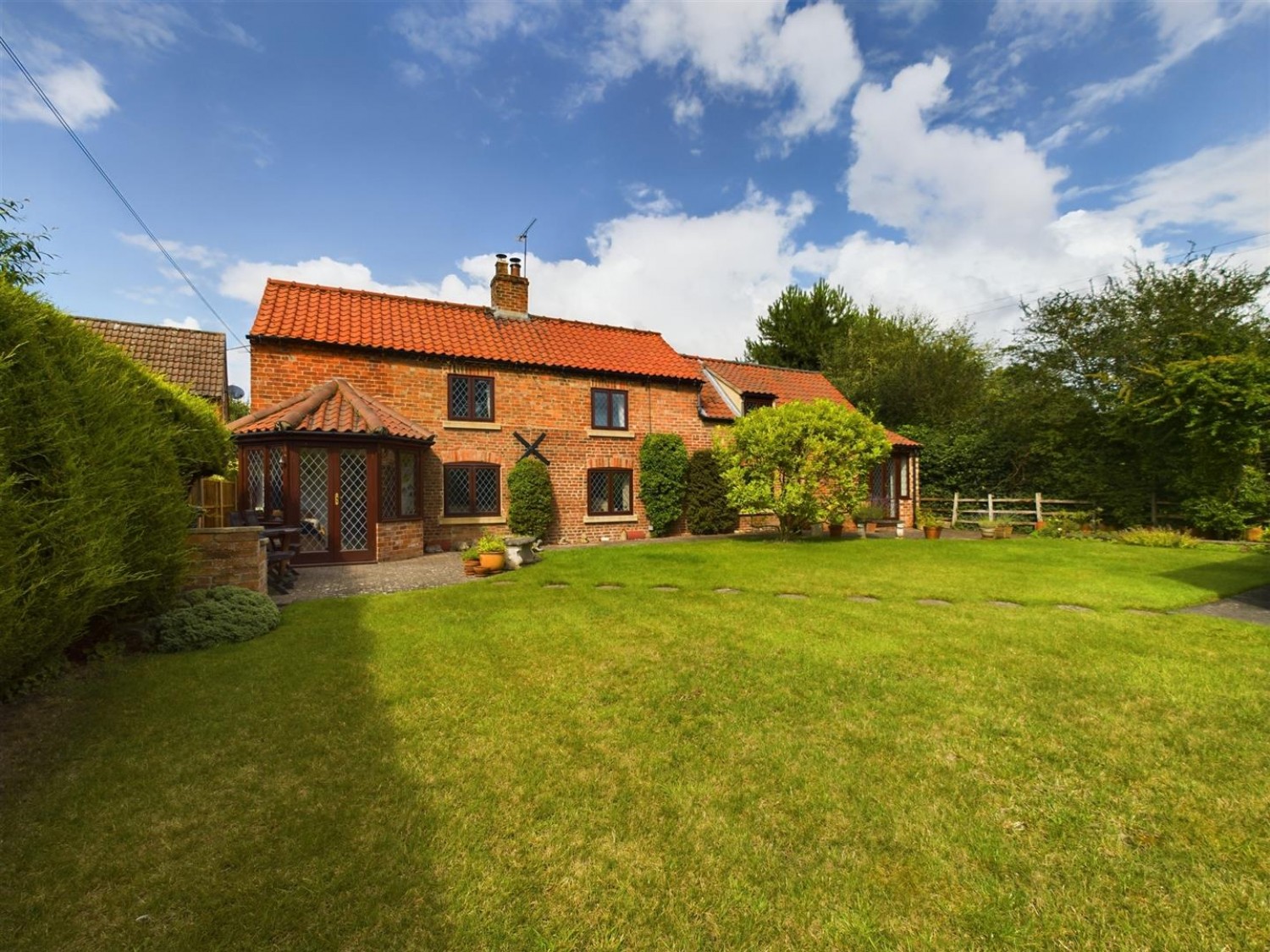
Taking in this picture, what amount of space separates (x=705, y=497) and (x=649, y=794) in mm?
15817

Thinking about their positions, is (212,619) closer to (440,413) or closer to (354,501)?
(354,501)

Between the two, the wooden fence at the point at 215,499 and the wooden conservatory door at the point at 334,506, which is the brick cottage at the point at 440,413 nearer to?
the wooden conservatory door at the point at 334,506

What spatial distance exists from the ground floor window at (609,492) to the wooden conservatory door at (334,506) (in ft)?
22.2

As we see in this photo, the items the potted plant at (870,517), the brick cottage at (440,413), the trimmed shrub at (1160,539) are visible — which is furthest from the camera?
the potted plant at (870,517)

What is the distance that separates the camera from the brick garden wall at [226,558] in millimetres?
7410

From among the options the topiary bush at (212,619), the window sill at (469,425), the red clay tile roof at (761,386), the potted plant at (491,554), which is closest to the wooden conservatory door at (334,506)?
the window sill at (469,425)

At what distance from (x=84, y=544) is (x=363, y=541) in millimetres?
9154

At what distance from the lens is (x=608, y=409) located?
60.0ft

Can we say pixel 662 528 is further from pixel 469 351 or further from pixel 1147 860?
pixel 1147 860

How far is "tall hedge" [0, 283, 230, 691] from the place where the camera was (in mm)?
3705

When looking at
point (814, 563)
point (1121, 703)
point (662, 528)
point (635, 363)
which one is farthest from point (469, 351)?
point (1121, 703)

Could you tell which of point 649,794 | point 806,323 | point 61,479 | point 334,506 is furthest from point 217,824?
point 806,323

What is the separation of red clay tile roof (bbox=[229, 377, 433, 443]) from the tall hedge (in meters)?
7.02

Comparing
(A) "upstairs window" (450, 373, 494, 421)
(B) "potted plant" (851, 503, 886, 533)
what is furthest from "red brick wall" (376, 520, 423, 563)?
(B) "potted plant" (851, 503, 886, 533)
